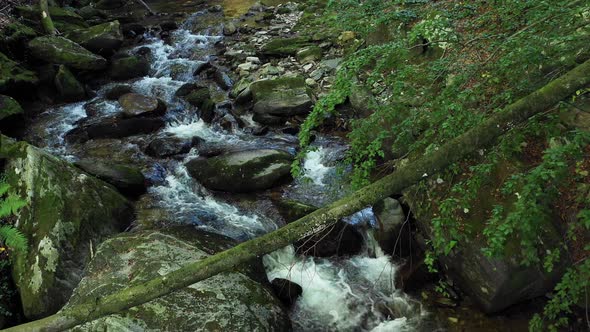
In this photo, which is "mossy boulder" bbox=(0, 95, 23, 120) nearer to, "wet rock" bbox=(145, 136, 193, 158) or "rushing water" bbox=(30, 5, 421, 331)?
"rushing water" bbox=(30, 5, 421, 331)

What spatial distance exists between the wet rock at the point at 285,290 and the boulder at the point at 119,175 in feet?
13.5

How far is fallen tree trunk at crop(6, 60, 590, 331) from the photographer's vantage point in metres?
3.18

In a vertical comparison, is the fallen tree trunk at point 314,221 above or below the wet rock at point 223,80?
above

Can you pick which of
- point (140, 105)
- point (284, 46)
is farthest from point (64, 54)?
point (284, 46)

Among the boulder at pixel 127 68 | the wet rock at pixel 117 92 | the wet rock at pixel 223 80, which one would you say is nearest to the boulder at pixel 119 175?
the wet rock at pixel 117 92

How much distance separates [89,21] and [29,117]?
994 cm

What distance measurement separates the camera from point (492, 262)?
18.1 feet

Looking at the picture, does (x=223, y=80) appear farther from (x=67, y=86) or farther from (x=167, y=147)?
(x=67, y=86)

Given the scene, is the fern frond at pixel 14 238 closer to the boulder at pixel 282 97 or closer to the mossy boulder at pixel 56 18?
the boulder at pixel 282 97

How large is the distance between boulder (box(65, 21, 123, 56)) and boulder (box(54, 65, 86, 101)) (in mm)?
2467

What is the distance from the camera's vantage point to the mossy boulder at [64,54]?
1405cm

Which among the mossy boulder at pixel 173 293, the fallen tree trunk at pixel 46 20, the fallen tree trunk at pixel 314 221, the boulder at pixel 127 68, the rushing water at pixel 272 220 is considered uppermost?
the fallen tree trunk at pixel 314 221

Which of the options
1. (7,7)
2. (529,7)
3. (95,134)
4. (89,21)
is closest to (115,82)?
(95,134)

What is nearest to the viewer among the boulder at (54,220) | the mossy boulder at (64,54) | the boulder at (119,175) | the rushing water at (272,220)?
the boulder at (54,220)
